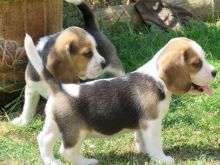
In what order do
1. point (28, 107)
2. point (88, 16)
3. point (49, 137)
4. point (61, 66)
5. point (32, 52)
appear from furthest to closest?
point (88, 16) → point (28, 107) → point (61, 66) → point (49, 137) → point (32, 52)

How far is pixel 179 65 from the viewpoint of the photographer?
Answer: 14.9 feet

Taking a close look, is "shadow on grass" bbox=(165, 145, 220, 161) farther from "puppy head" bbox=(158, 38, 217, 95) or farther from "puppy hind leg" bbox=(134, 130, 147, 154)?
"puppy head" bbox=(158, 38, 217, 95)

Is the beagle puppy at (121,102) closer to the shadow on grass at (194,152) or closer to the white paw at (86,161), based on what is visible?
the white paw at (86,161)

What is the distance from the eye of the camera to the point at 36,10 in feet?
20.2

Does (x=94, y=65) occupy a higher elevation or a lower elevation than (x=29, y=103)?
higher

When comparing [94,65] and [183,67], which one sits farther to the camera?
[94,65]

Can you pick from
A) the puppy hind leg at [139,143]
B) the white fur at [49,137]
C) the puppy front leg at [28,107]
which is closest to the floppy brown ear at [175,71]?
the puppy hind leg at [139,143]

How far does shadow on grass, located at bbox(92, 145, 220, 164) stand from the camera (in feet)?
15.7

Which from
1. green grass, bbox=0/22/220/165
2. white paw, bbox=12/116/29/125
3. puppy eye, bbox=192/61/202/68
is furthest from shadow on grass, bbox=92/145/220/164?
white paw, bbox=12/116/29/125

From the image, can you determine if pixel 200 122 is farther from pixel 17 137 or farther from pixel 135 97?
pixel 17 137

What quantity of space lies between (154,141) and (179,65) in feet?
2.02

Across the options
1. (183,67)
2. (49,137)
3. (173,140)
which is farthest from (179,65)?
(49,137)

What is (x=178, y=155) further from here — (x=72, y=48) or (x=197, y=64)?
(x=72, y=48)

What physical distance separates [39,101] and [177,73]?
2.21m
